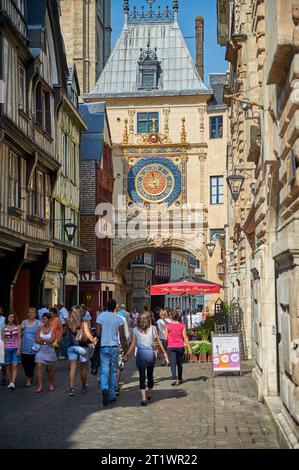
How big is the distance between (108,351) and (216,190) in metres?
29.9

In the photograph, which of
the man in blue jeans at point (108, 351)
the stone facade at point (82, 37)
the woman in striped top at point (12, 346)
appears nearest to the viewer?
the man in blue jeans at point (108, 351)

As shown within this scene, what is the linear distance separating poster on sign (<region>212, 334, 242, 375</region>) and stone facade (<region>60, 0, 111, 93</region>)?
38.4 meters

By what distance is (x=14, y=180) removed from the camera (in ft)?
70.6

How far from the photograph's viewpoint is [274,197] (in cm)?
1009

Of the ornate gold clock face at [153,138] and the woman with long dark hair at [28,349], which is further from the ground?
the ornate gold clock face at [153,138]

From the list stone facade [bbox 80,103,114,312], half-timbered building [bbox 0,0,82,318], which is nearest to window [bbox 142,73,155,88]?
stone facade [bbox 80,103,114,312]

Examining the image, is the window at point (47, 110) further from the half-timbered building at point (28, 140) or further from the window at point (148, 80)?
the window at point (148, 80)

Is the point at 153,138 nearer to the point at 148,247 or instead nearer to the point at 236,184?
the point at 148,247

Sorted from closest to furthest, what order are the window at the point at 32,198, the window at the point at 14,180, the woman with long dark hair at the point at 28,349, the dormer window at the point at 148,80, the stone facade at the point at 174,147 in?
the woman with long dark hair at the point at 28,349 < the window at the point at 14,180 < the window at the point at 32,198 < the stone facade at the point at 174,147 < the dormer window at the point at 148,80

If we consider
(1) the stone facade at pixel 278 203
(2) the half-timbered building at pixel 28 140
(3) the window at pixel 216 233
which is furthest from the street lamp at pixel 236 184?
(3) the window at pixel 216 233

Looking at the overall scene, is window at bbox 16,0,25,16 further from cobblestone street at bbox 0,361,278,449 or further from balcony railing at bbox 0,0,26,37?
cobblestone street at bbox 0,361,278,449

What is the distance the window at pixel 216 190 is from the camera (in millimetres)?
41594

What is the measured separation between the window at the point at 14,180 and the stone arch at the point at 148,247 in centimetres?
2045
